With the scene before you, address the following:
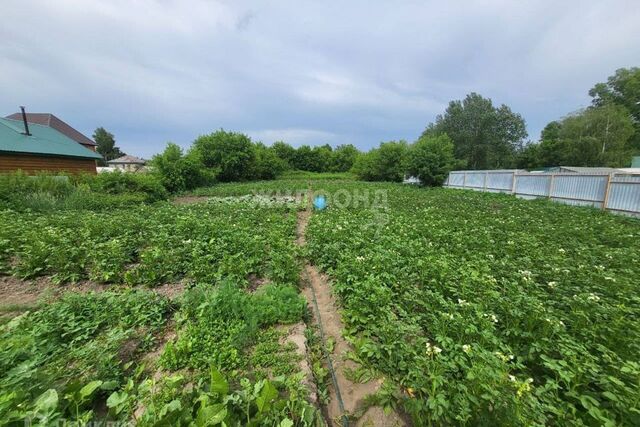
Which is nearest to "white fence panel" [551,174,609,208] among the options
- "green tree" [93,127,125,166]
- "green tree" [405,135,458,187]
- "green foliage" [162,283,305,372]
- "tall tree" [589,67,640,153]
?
"green tree" [405,135,458,187]

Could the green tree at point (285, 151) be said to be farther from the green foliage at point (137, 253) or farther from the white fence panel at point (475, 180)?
the green foliage at point (137, 253)

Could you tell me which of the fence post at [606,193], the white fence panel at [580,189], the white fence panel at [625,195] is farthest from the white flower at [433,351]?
the white fence panel at [580,189]

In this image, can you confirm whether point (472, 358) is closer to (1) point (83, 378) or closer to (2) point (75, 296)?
(1) point (83, 378)

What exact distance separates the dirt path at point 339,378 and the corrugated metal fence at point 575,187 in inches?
478

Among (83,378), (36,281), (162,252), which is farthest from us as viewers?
(162,252)

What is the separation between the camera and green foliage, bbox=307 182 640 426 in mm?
1764

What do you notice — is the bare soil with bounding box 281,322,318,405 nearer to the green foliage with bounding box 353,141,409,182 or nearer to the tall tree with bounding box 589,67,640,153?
the green foliage with bounding box 353,141,409,182

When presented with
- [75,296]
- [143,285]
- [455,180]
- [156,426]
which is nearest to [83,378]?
[156,426]

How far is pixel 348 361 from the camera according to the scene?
2691 millimetres

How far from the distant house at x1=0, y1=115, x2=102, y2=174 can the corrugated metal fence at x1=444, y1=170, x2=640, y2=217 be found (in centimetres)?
2482

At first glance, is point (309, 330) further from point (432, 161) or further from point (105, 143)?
point (105, 143)

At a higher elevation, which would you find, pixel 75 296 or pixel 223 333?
pixel 75 296

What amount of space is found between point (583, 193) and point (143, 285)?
16189 millimetres

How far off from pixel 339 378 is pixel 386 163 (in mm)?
28450
